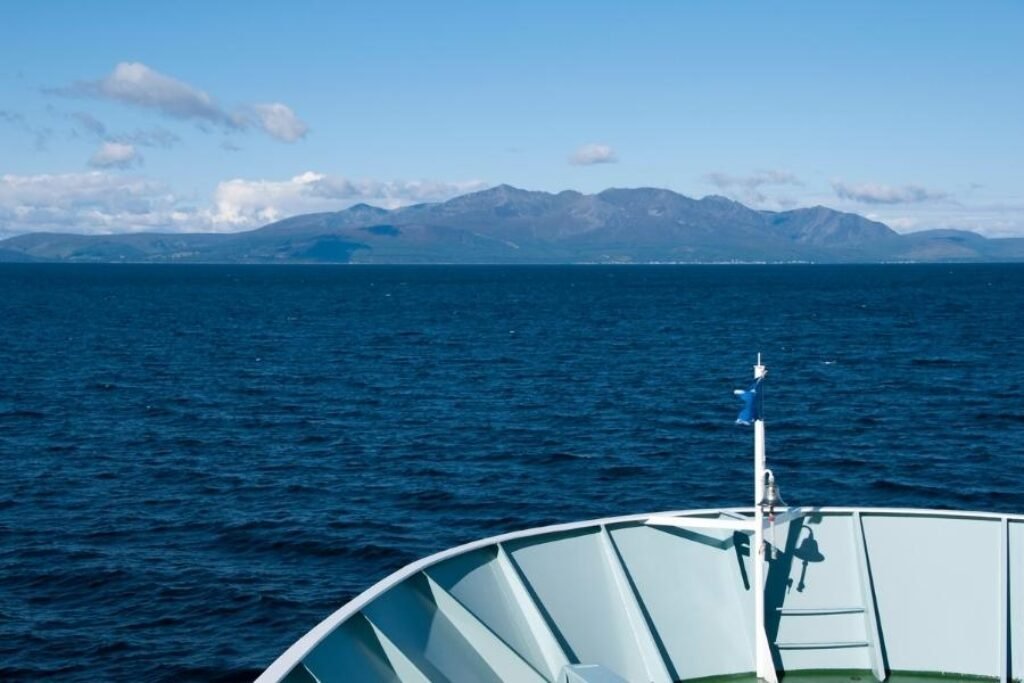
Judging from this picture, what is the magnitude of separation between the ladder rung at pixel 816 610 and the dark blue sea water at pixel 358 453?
52.7 feet

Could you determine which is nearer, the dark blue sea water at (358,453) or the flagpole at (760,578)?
the flagpole at (760,578)

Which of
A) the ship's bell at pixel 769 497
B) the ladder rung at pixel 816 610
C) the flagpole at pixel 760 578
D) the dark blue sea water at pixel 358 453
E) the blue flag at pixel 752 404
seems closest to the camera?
the flagpole at pixel 760 578

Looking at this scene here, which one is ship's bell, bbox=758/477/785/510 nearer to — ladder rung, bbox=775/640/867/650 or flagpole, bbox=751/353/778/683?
flagpole, bbox=751/353/778/683

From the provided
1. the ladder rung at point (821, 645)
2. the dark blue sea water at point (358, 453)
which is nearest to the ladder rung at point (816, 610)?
the ladder rung at point (821, 645)

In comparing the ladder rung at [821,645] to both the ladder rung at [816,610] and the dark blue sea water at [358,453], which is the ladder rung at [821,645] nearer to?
the ladder rung at [816,610]

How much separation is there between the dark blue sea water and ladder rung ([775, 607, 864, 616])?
16057 mm

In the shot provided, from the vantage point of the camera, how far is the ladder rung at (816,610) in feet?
53.7

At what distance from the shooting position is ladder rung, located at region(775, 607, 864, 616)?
16.4 metres

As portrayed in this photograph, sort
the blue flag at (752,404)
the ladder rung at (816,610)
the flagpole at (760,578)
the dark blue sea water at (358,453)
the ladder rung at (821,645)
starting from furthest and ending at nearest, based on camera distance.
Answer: the dark blue sea water at (358,453) → the ladder rung at (816,610) → the ladder rung at (821,645) → the blue flag at (752,404) → the flagpole at (760,578)

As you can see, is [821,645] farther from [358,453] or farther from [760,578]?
[358,453]

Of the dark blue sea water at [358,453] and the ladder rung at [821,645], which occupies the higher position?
the ladder rung at [821,645]

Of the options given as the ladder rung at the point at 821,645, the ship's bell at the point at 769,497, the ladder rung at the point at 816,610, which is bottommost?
the ladder rung at the point at 821,645

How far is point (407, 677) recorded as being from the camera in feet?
43.1

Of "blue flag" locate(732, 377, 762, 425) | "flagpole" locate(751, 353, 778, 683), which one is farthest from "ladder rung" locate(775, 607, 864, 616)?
"blue flag" locate(732, 377, 762, 425)
